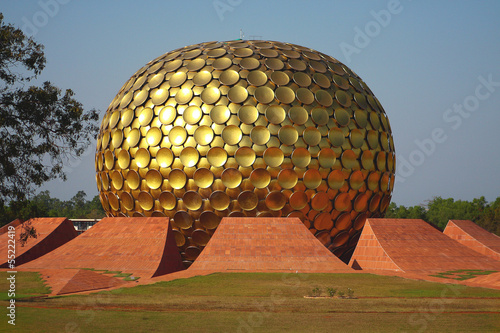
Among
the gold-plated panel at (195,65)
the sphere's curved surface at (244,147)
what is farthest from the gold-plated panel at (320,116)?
the gold-plated panel at (195,65)

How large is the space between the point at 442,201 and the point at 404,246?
72024 mm

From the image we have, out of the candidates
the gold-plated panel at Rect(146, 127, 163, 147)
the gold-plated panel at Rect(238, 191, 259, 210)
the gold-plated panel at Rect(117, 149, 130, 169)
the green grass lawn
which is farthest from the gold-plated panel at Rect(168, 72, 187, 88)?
the green grass lawn

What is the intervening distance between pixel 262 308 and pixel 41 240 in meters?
15.0

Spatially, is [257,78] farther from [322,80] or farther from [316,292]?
[316,292]

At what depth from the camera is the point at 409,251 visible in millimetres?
20562

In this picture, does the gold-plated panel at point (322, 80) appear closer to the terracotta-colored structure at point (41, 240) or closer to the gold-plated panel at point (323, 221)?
the gold-plated panel at point (323, 221)

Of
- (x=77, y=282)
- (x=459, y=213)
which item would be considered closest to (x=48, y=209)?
(x=459, y=213)

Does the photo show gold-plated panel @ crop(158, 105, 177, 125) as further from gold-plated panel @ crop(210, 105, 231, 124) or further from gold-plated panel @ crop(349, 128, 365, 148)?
gold-plated panel @ crop(349, 128, 365, 148)

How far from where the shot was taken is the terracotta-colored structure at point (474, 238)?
23812 millimetres

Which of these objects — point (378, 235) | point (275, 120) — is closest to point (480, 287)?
point (378, 235)

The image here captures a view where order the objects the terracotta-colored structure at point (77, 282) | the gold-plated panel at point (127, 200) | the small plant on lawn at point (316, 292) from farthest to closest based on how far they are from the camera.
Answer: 1. the gold-plated panel at point (127, 200)
2. the terracotta-colored structure at point (77, 282)
3. the small plant on lawn at point (316, 292)

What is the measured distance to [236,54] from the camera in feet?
77.8

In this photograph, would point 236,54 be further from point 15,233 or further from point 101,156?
point 15,233

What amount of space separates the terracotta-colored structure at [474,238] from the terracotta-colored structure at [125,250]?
13.0 m
